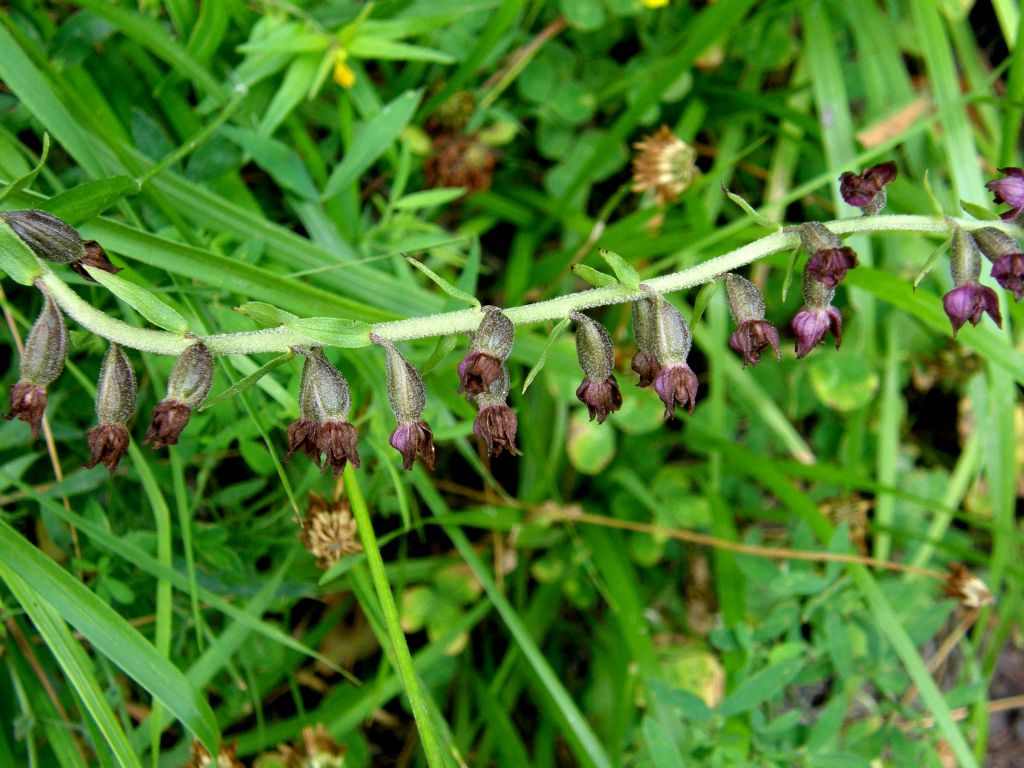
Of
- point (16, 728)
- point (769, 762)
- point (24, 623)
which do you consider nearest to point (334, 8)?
point (24, 623)

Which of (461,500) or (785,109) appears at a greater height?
(785,109)

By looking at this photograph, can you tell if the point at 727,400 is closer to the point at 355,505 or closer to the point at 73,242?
the point at 355,505

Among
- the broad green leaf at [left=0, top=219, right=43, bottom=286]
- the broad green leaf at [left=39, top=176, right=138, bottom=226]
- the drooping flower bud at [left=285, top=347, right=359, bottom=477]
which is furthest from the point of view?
the broad green leaf at [left=39, top=176, right=138, bottom=226]

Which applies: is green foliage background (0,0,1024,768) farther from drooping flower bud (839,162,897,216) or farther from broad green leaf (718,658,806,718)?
drooping flower bud (839,162,897,216)

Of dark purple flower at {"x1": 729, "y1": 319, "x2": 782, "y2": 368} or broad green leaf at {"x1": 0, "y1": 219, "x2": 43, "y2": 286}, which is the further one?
dark purple flower at {"x1": 729, "y1": 319, "x2": 782, "y2": 368}

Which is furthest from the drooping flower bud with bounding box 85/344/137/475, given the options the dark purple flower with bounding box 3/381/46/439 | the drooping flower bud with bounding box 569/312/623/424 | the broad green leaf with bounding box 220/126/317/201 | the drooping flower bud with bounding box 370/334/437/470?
the broad green leaf with bounding box 220/126/317/201

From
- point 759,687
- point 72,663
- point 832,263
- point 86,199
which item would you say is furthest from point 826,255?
point 72,663
